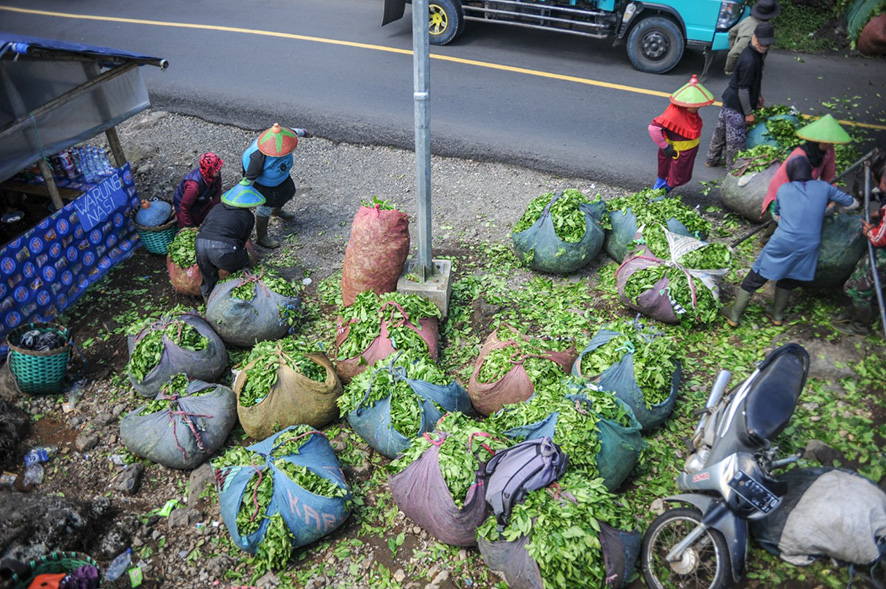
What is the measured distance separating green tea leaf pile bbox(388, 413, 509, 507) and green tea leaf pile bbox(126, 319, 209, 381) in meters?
2.22

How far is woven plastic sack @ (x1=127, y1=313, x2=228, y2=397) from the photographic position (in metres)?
5.32

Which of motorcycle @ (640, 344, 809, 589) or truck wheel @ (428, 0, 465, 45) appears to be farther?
truck wheel @ (428, 0, 465, 45)

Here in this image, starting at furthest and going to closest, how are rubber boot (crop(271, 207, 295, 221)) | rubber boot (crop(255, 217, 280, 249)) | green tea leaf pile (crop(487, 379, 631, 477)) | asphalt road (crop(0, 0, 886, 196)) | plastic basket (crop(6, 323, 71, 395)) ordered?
asphalt road (crop(0, 0, 886, 196))
rubber boot (crop(271, 207, 295, 221))
rubber boot (crop(255, 217, 280, 249))
plastic basket (crop(6, 323, 71, 395))
green tea leaf pile (crop(487, 379, 631, 477))

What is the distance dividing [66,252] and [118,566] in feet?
11.9

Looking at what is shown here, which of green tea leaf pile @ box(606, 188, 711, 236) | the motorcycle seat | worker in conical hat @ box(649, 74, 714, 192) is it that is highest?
A: worker in conical hat @ box(649, 74, 714, 192)

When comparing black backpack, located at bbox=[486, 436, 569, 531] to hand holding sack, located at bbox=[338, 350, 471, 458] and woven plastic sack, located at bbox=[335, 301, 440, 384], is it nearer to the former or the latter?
hand holding sack, located at bbox=[338, 350, 471, 458]

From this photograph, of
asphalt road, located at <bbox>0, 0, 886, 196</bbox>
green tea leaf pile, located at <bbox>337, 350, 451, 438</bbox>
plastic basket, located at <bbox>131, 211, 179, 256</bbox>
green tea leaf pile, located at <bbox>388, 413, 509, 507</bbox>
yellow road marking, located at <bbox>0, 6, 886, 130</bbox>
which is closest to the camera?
green tea leaf pile, located at <bbox>388, 413, 509, 507</bbox>

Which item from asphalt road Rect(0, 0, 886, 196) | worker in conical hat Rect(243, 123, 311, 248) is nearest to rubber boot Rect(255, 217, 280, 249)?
worker in conical hat Rect(243, 123, 311, 248)

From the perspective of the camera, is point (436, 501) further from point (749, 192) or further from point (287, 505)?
point (749, 192)

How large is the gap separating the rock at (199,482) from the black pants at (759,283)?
4.83m

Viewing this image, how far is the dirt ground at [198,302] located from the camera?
4297 millimetres

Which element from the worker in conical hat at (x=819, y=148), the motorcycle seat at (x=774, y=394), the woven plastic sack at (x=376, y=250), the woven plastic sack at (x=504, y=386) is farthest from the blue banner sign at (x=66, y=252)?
the worker in conical hat at (x=819, y=148)

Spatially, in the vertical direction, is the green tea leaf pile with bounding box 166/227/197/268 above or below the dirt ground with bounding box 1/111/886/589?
above

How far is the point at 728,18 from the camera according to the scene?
10.1 m
